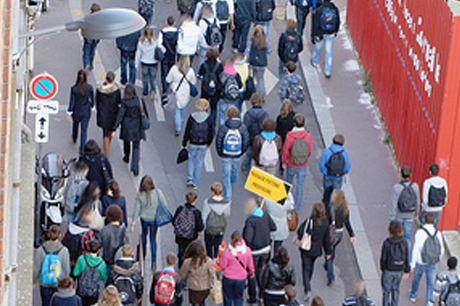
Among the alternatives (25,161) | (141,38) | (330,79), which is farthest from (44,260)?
(330,79)

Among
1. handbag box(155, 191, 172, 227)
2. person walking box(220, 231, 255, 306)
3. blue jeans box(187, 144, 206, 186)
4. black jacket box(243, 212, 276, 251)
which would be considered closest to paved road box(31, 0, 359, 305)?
blue jeans box(187, 144, 206, 186)

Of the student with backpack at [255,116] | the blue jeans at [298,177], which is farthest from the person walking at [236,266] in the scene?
the student with backpack at [255,116]

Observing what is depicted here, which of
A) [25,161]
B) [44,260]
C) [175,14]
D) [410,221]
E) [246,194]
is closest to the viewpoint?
[44,260]

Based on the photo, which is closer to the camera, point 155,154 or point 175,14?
point 155,154

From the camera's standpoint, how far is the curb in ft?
54.8

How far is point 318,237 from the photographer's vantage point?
15.2 meters

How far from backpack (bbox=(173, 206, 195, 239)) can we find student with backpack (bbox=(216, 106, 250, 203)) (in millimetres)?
2283

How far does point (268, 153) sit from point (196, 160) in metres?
1.52

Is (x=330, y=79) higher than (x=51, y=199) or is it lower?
higher

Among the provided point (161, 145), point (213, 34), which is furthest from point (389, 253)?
point (213, 34)

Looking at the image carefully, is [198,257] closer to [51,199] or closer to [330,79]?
[51,199]

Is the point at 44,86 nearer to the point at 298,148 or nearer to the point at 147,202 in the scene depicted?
the point at 147,202

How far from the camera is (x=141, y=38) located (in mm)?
19953

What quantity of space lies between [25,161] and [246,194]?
16.0ft
